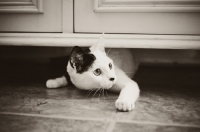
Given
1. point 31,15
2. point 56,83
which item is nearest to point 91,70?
point 56,83

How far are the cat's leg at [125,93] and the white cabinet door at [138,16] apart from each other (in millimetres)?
250

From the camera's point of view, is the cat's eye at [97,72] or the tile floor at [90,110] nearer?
the tile floor at [90,110]

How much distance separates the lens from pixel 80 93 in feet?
3.65

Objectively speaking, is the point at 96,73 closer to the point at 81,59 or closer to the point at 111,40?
the point at 81,59

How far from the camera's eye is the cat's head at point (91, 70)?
3.27ft

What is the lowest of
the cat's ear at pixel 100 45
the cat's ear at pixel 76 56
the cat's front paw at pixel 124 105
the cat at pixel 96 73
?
the cat's front paw at pixel 124 105

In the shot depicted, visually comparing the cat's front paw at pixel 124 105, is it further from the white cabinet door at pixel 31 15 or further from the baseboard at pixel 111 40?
the white cabinet door at pixel 31 15

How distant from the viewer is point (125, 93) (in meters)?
0.92

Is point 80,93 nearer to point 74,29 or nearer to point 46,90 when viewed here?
point 46,90

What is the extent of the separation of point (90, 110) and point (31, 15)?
66 centimetres

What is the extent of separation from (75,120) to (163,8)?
69cm

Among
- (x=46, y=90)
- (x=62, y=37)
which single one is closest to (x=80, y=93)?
(x=46, y=90)

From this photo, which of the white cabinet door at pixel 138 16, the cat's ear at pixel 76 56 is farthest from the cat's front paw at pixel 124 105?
the white cabinet door at pixel 138 16

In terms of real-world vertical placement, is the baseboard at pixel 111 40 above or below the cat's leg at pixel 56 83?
above
